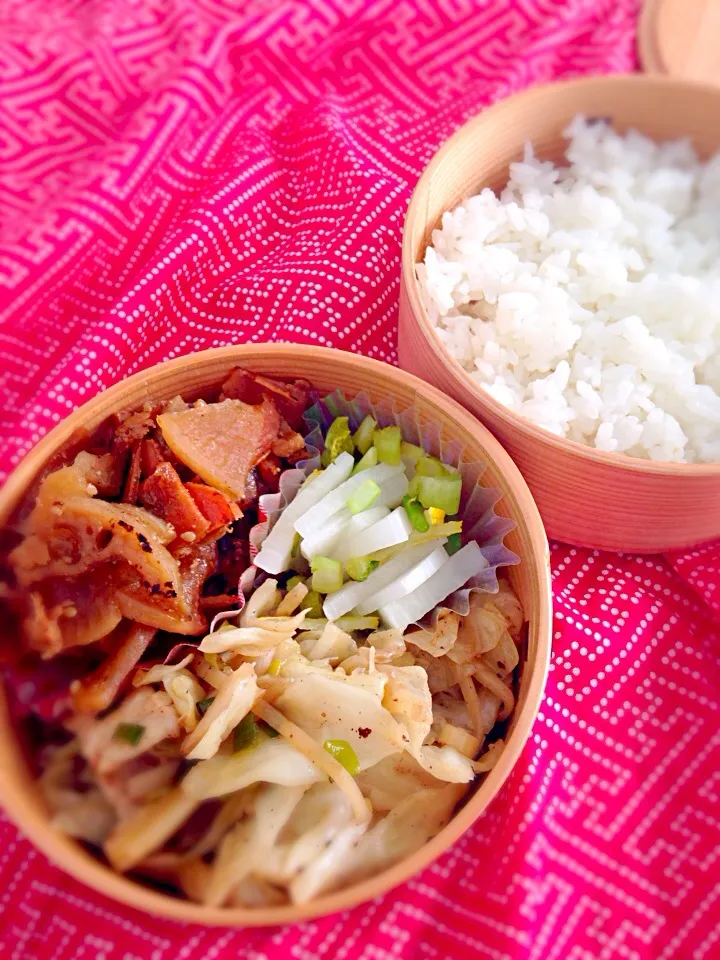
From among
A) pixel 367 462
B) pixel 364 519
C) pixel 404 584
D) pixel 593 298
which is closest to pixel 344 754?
pixel 404 584

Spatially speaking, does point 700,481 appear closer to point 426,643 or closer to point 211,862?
point 426,643

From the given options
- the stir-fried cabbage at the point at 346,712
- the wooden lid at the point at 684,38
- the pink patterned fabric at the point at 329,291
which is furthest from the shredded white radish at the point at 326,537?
the wooden lid at the point at 684,38

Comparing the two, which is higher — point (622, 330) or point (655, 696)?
point (622, 330)

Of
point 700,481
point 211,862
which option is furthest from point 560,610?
point 211,862

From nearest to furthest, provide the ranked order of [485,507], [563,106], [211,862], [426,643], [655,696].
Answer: [211,862] → [426,643] → [485,507] → [655,696] → [563,106]

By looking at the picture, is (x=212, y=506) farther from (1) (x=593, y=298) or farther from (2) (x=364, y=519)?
(1) (x=593, y=298)

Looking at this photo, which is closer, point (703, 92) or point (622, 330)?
point (622, 330)
